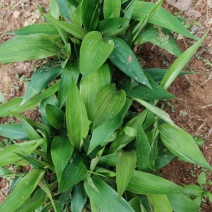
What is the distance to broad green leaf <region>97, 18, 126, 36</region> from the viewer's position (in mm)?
1736

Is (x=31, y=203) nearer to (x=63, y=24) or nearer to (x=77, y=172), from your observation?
(x=77, y=172)

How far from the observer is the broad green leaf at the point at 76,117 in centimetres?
165

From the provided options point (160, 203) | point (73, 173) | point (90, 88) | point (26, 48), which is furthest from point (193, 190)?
point (26, 48)

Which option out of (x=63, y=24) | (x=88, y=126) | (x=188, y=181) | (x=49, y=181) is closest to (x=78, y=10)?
(x=63, y=24)

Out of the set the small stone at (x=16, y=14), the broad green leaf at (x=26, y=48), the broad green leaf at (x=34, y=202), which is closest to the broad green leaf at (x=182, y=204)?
the broad green leaf at (x=34, y=202)

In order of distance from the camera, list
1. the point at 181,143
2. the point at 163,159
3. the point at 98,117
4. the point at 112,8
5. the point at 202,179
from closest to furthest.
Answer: the point at 98,117 → the point at 181,143 → the point at 112,8 → the point at 163,159 → the point at 202,179

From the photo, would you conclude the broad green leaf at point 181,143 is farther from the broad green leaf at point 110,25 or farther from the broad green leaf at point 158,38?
the broad green leaf at point 110,25

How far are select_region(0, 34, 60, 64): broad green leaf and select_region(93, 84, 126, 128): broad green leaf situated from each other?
421 mm

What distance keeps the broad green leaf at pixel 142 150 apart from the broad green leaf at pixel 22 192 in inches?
20.3

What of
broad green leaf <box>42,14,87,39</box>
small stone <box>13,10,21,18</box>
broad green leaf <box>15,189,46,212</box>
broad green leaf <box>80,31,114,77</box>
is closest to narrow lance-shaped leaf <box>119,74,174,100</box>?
broad green leaf <box>80,31,114,77</box>

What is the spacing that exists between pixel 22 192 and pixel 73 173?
277 mm

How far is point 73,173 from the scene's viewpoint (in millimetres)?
1717

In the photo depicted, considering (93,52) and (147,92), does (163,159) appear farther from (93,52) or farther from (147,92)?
(93,52)

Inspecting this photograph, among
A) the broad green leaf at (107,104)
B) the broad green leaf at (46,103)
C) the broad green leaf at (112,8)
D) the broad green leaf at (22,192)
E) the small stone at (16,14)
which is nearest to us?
the broad green leaf at (107,104)
